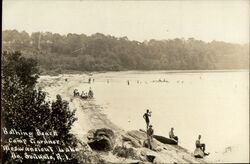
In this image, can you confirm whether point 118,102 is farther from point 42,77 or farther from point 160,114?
point 42,77

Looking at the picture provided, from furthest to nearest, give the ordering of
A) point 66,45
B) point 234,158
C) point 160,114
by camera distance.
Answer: point 66,45, point 160,114, point 234,158

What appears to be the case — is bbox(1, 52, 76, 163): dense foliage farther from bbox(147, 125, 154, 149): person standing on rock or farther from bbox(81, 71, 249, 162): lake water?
bbox(147, 125, 154, 149): person standing on rock

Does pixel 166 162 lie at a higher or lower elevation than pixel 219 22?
lower

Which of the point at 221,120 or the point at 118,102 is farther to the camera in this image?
the point at 118,102

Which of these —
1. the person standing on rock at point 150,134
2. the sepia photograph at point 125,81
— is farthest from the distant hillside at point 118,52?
the person standing on rock at point 150,134

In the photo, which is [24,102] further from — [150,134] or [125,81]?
[150,134]

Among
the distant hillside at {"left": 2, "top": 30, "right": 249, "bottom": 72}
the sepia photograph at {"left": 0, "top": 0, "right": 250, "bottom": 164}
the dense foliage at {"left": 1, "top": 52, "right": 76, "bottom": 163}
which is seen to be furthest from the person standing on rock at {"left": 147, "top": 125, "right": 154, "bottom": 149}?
the dense foliage at {"left": 1, "top": 52, "right": 76, "bottom": 163}

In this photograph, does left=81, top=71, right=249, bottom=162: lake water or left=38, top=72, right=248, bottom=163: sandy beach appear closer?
left=81, top=71, right=249, bottom=162: lake water

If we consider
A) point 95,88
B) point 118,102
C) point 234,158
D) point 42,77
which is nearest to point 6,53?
point 42,77
